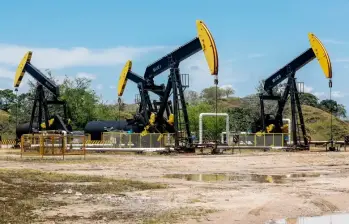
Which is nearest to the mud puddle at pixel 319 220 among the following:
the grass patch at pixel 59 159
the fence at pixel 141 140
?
the grass patch at pixel 59 159

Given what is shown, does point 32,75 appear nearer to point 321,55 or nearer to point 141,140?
point 141,140

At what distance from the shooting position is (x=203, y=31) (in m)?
40.8

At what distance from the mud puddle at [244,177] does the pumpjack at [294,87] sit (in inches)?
867

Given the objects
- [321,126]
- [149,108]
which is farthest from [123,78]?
[321,126]

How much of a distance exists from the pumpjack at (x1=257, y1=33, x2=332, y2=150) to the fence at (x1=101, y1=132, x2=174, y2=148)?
9.54 m

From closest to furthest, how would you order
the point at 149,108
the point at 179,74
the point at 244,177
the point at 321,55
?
the point at 244,177 < the point at 179,74 < the point at 321,55 < the point at 149,108

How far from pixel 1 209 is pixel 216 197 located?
588 cm

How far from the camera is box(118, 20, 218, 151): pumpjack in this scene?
1593 inches

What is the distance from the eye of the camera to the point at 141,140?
44.9 metres

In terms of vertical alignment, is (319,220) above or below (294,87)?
below

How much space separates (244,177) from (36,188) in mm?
9180

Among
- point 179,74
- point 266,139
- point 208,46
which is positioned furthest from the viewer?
point 266,139

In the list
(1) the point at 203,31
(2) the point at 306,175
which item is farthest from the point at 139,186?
(1) the point at 203,31

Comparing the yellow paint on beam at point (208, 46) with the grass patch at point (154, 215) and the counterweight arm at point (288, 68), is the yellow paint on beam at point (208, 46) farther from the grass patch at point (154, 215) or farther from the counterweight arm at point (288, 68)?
the grass patch at point (154, 215)
